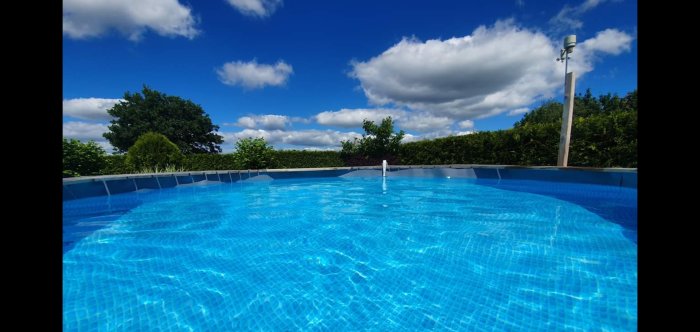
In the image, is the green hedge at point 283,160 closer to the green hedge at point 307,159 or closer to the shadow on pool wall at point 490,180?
the green hedge at point 307,159

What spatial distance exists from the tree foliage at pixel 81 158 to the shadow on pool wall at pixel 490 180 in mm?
2671

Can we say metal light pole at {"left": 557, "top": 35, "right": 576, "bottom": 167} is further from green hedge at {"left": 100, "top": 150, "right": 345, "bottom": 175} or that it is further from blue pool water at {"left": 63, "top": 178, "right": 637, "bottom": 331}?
green hedge at {"left": 100, "top": 150, "right": 345, "bottom": 175}

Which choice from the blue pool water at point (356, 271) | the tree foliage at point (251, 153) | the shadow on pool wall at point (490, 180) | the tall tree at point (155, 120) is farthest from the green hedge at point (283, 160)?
the tall tree at point (155, 120)

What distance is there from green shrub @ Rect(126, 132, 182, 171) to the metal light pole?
19.2m

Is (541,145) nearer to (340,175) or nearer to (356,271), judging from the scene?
(340,175)

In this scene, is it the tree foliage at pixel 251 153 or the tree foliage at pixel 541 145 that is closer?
the tree foliage at pixel 541 145

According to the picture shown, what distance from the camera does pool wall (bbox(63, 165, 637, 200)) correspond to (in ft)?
29.2

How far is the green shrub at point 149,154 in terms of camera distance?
14.3 meters

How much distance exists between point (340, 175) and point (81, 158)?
1218 cm

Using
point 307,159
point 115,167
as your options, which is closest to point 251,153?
point 307,159

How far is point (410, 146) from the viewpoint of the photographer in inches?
820
